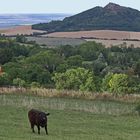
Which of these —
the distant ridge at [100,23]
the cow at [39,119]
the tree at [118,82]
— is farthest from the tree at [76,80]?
the distant ridge at [100,23]

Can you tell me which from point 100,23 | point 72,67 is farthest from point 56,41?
point 100,23

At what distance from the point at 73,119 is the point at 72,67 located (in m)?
58.0

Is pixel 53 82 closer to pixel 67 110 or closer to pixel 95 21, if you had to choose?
pixel 67 110

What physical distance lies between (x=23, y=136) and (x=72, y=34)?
127 meters

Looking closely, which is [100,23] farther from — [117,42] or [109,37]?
[117,42]

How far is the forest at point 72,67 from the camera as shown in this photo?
6400 centimetres

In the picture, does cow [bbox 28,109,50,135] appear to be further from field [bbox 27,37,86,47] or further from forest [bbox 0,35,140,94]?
field [bbox 27,37,86,47]

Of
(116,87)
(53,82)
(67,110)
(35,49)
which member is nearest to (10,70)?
(53,82)

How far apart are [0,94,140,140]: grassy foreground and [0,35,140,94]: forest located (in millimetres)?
12159

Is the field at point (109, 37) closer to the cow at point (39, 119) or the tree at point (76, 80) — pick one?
the tree at point (76, 80)

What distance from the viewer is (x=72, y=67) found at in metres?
82.8

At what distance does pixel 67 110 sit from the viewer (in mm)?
28656

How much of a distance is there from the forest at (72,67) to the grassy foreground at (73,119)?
12.2 metres

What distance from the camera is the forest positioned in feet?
210
